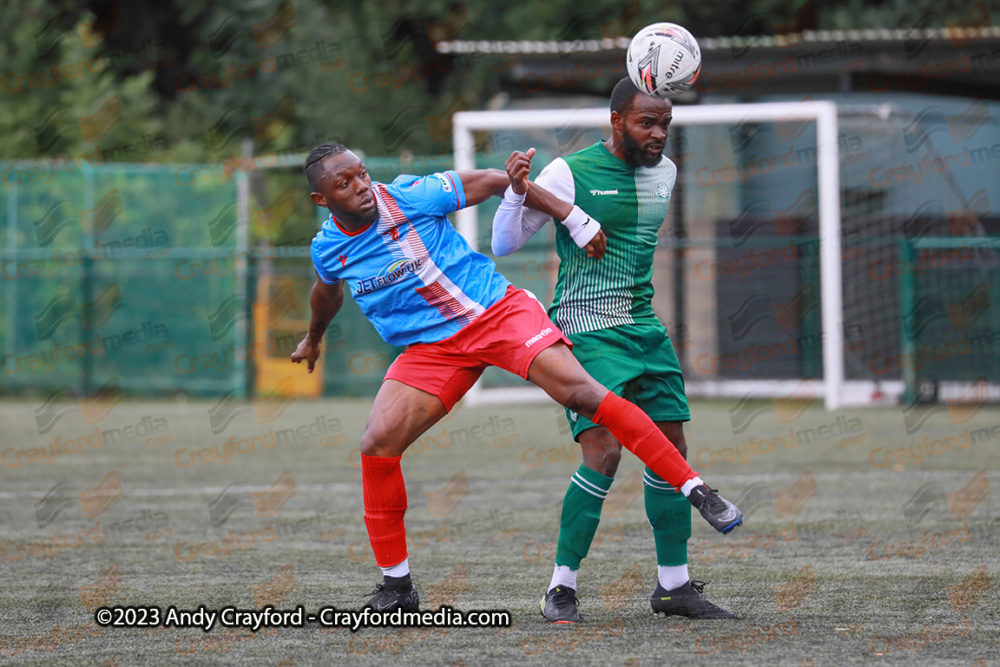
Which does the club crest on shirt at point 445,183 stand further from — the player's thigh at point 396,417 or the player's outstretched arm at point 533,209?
the player's thigh at point 396,417

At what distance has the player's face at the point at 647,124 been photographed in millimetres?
5082

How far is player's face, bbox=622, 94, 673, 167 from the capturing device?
16.7 ft

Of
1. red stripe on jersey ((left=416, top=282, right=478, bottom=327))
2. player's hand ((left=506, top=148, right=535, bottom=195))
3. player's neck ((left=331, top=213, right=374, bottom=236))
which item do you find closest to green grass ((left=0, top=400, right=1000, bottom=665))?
red stripe on jersey ((left=416, top=282, right=478, bottom=327))

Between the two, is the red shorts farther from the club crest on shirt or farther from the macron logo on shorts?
the club crest on shirt

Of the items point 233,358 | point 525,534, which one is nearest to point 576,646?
point 525,534

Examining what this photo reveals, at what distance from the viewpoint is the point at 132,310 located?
18.4 m

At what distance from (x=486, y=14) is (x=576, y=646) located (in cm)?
2434

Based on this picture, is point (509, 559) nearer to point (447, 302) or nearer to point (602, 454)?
point (602, 454)

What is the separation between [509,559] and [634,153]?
2.17m

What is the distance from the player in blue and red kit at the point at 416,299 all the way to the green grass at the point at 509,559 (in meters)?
0.56

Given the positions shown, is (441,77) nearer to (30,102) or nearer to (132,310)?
(30,102)

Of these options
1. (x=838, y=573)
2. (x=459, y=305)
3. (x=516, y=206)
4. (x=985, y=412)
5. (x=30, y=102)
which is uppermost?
(x=30, y=102)

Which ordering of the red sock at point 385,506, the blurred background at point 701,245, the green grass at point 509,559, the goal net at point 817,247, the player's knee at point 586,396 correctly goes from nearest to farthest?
the green grass at point 509,559 → the player's knee at point 586,396 → the red sock at point 385,506 → the goal net at point 817,247 → the blurred background at point 701,245

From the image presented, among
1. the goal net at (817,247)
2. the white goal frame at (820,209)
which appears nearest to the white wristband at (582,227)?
the white goal frame at (820,209)
